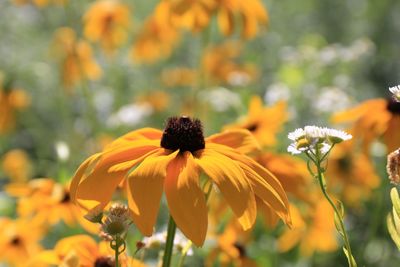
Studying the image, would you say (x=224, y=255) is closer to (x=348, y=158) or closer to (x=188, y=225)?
(x=188, y=225)

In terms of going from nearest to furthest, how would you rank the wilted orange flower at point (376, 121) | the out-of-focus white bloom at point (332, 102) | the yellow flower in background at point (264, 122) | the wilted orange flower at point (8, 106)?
the wilted orange flower at point (376, 121), the yellow flower in background at point (264, 122), the out-of-focus white bloom at point (332, 102), the wilted orange flower at point (8, 106)

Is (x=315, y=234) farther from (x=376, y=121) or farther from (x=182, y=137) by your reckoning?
(x=182, y=137)

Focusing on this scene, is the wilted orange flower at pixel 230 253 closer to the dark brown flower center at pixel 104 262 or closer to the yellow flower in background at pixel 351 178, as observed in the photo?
the dark brown flower center at pixel 104 262

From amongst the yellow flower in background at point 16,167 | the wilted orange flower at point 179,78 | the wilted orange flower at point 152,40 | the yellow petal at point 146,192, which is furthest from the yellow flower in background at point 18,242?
the wilted orange flower at point 179,78

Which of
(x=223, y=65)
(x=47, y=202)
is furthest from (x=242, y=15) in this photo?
(x=223, y=65)

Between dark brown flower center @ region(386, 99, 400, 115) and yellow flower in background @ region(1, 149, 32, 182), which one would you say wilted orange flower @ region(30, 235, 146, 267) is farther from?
yellow flower in background @ region(1, 149, 32, 182)
